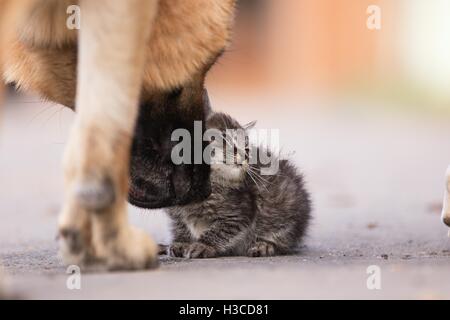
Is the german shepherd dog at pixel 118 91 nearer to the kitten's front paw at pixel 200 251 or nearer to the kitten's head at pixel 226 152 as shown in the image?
the kitten's front paw at pixel 200 251

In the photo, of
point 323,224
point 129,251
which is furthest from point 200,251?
point 323,224

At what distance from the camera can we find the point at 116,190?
146 inches

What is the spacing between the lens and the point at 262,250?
509 cm

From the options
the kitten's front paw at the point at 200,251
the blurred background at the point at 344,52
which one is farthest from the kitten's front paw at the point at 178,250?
the blurred background at the point at 344,52

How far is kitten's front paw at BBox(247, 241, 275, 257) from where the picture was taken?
505 cm

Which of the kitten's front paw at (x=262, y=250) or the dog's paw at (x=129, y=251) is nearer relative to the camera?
the dog's paw at (x=129, y=251)

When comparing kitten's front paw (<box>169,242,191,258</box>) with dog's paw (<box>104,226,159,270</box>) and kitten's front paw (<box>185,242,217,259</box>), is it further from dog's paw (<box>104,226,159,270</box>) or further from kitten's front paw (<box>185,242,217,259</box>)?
dog's paw (<box>104,226,159,270</box>)

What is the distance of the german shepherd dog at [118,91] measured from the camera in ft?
12.1

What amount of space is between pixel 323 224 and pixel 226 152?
1361mm

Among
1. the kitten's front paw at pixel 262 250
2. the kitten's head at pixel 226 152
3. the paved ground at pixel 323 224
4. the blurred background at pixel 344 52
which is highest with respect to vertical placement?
the blurred background at pixel 344 52

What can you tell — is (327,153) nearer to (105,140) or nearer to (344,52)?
(105,140)

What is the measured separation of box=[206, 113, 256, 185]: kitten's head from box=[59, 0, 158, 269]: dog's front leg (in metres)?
1.30

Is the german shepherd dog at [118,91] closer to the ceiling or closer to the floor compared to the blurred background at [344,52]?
closer to the floor
